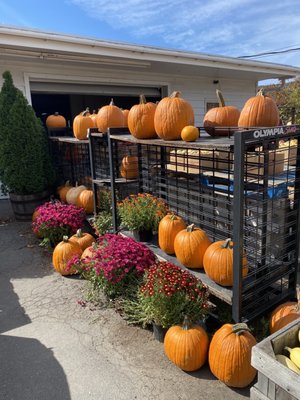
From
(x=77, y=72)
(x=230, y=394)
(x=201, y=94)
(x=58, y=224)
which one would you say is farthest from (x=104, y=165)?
(x=201, y=94)

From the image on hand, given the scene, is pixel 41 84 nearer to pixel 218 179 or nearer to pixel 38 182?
pixel 38 182

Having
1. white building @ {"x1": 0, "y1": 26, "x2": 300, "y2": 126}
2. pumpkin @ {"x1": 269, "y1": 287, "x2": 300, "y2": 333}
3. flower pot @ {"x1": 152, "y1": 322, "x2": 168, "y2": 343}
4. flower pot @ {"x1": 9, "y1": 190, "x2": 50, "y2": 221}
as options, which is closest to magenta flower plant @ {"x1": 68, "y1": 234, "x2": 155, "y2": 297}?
flower pot @ {"x1": 152, "y1": 322, "x2": 168, "y2": 343}

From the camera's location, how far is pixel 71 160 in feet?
19.6

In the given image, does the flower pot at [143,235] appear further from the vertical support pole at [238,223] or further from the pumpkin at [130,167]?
the vertical support pole at [238,223]

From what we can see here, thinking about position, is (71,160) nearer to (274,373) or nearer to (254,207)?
(254,207)

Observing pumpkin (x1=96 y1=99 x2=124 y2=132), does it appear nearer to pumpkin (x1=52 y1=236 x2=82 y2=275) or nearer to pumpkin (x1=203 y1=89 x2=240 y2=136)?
pumpkin (x1=52 y1=236 x2=82 y2=275)

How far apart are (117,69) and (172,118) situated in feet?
17.1

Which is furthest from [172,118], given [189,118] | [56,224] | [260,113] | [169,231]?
[56,224]

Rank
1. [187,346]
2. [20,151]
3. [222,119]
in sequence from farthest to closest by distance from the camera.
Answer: [20,151]
[222,119]
[187,346]

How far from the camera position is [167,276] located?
238 centimetres

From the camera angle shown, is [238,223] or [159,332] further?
[159,332]

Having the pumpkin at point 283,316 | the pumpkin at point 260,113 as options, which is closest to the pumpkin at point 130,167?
the pumpkin at point 260,113

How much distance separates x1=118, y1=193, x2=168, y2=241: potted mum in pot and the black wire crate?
2416 millimetres

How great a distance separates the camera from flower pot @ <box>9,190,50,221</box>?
552 centimetres
